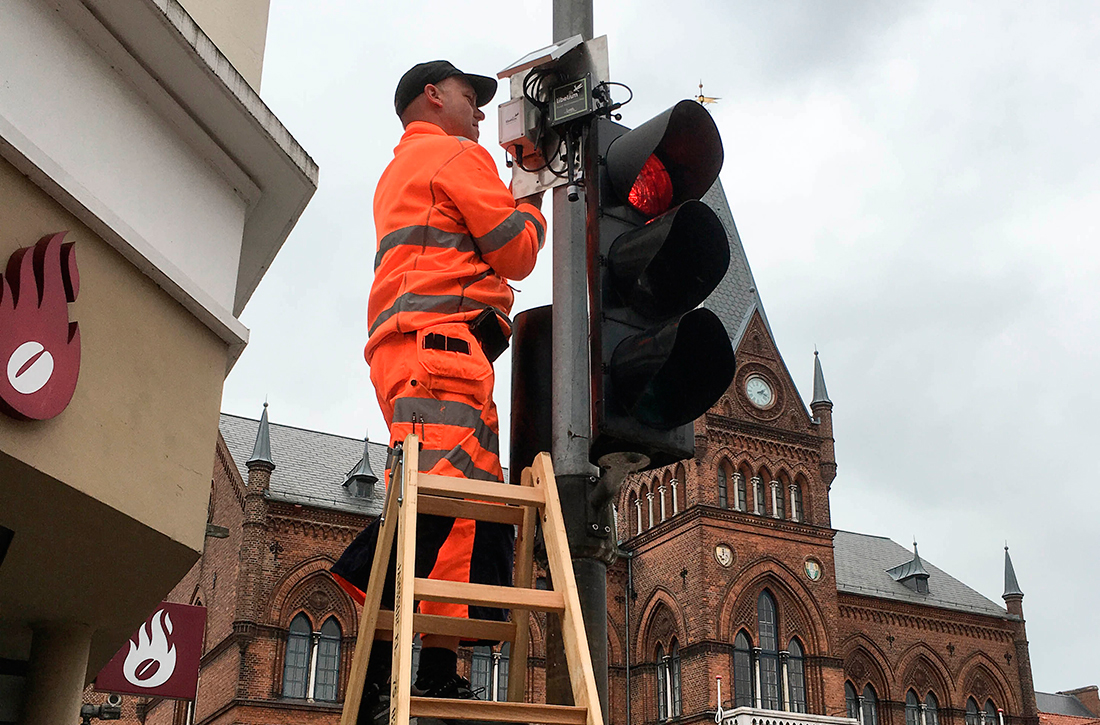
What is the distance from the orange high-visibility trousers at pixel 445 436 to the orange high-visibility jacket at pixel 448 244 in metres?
0.11

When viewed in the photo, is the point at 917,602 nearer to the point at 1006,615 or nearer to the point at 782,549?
the point at 1006,615

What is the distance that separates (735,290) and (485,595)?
108 ft

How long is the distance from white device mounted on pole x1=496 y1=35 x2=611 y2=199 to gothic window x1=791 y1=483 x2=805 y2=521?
29.8m

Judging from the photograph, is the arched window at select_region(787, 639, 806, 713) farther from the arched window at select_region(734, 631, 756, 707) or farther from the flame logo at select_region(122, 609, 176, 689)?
the flame logo at select_region(122, 609, 176, 689)

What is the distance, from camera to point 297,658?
27516 mm

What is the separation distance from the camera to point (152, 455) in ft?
14.6

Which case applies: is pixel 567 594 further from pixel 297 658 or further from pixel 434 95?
A: pixel 297 658

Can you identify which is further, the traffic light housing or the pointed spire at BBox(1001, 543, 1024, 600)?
the pointed spire at BBox(1001, 543, 1024, 600)

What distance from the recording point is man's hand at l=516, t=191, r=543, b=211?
4.19 m

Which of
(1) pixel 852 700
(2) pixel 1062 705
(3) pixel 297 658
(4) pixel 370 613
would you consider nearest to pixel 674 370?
(4) pixel 370 613

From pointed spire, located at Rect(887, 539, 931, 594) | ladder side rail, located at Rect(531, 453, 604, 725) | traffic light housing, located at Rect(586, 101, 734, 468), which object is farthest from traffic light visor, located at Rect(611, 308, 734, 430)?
pointed spire, located at Rect(887, 539, 931, 594)

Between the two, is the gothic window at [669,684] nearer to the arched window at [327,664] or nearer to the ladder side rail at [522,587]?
the arched window at [327,664]

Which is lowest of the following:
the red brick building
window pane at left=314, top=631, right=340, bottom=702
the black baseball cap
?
the black baseball cap

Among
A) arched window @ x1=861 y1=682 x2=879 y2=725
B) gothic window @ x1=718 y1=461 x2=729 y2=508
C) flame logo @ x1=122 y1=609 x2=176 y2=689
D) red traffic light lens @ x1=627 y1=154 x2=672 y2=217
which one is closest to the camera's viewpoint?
red traffic light lens @ x1=627 y1=154 x2=672 y2=217
